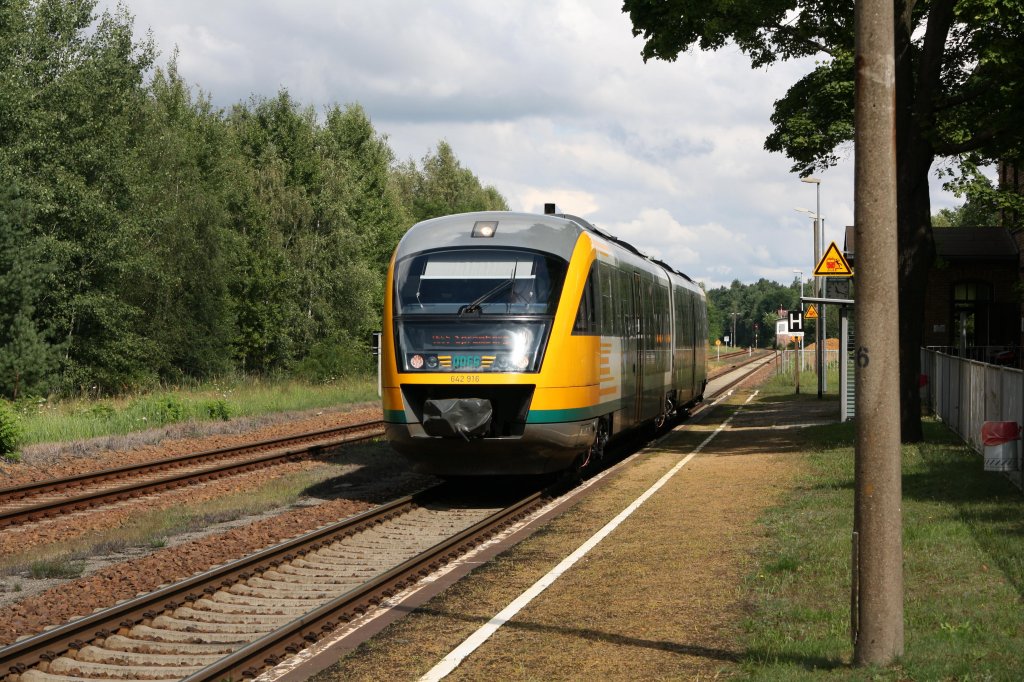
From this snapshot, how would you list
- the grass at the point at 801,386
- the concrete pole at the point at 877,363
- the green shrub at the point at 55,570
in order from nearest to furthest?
the concrete pole at the point at 877,363 < the green shrub at the point at 55,570 < the grass at the point at 801,386

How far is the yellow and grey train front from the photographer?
46.1 feet

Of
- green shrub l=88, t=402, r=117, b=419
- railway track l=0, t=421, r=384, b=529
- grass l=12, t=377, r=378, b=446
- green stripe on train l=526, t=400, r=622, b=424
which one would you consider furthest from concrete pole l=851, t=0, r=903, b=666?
green shrub l=88, t=402, r=117, b=419

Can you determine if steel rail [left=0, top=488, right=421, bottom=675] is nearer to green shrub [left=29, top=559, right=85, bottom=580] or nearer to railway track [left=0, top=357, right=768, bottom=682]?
railway track [left=0, top=357, right=768, bottom=682]

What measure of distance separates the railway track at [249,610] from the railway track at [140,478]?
4349mm

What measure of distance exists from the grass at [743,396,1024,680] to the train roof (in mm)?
4398

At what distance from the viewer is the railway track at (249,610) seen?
7449 mm

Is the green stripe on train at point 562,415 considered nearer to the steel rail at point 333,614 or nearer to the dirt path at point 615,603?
the dirt path at point 615,603

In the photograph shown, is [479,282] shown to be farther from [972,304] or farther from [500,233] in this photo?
[972,304]

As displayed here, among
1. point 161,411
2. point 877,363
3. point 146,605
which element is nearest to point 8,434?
point 161,411

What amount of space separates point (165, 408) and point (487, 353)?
55.8ft

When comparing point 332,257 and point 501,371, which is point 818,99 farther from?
point 332,257

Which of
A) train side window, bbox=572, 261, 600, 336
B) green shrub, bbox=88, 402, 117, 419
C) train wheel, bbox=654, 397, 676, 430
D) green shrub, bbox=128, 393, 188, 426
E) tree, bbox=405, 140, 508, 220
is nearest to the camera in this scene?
train side window, bbox=572, 261, 600, 336

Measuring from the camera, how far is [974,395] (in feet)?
63.2

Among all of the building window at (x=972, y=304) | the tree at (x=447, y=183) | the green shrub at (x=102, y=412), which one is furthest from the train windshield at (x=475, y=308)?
the tree at (x=447, y=183)
